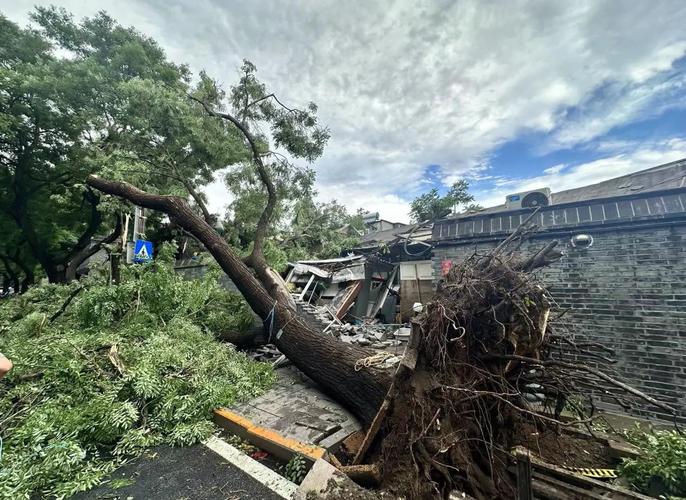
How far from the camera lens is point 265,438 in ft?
9.54

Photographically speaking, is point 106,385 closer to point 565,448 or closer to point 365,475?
point 365,475

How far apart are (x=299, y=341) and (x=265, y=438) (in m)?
1.57

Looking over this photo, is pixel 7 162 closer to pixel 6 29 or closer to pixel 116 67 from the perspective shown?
pixel 6 29

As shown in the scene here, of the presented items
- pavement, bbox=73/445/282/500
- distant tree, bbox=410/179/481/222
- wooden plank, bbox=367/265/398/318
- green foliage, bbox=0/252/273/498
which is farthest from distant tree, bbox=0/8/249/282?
distant tree, bbox=410/179/481/222

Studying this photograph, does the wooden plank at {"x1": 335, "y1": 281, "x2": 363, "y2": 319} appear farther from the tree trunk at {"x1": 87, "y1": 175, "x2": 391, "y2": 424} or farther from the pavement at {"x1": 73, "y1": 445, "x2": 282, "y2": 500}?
the pavement at {"x1": 73, "y1": 445, "x2": 282, "y2": 500}

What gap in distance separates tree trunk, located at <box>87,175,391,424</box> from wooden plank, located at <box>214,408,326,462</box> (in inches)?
35.8

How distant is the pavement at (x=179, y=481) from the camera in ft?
7.17

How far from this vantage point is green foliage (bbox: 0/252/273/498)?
7.59ft

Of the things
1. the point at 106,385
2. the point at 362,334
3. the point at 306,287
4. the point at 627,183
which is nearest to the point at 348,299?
the point at 306,287

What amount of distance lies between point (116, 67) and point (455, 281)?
12.1 m

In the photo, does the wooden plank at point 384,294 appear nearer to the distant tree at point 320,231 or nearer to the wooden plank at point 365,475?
the distant tree at point 320,231

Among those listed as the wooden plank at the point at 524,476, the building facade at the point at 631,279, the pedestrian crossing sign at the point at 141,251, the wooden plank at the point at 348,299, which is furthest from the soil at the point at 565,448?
the pedestrian crossing sign at the point at 141,251

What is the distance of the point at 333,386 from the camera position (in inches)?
149

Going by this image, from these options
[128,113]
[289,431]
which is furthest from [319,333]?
[128,113]
